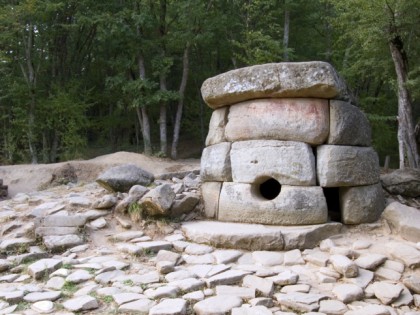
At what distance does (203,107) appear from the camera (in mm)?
18688

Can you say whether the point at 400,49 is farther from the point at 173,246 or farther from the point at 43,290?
the point at 43,290

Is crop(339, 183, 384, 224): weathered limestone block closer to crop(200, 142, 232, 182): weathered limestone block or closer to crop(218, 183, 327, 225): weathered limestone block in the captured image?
crop(218, 183, 327, 225): weathered limestone block

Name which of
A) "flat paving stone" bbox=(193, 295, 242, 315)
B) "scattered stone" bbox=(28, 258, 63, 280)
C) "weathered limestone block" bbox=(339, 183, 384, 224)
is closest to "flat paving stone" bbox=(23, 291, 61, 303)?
"scattered stone" bbox=(28, 258, 63, 280)

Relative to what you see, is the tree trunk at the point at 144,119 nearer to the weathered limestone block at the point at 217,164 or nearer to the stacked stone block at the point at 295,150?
the weathered limestone block at the point at 217,164

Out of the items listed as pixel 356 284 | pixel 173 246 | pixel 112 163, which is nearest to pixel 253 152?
pixel 173 246

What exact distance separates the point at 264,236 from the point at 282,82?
6.77ft

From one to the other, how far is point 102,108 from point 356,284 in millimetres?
19329

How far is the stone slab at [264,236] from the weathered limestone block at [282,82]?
5.81 feet

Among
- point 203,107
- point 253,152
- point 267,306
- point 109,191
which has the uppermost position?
point 203,107

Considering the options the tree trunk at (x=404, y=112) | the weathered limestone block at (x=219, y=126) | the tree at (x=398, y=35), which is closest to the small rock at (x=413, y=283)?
the weathered limestone block at (x=219, y=126)

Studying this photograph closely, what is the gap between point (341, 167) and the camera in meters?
5.34

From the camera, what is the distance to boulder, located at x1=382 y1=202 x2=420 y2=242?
4.81 metres

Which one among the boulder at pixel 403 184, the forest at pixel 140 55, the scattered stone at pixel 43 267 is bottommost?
the scattered stone at pixel 43 267

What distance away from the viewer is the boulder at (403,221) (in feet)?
15.8
